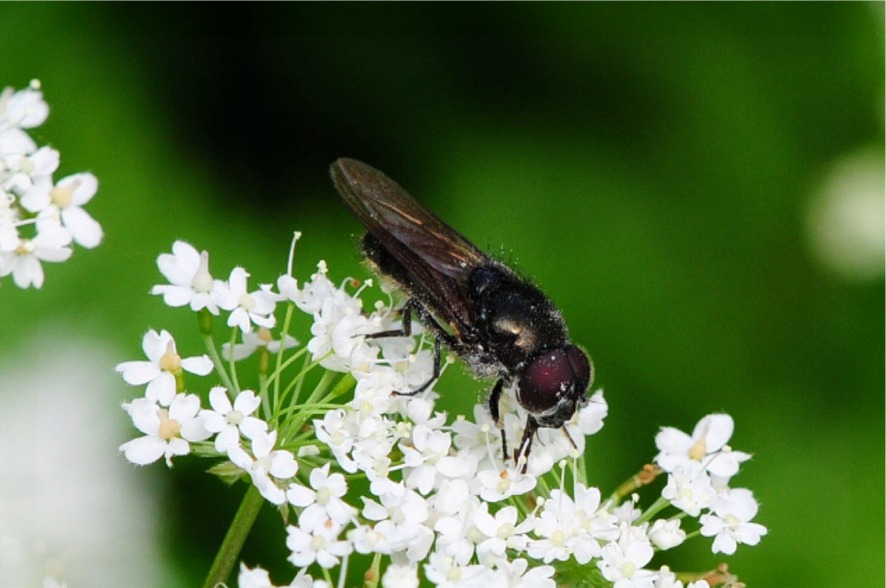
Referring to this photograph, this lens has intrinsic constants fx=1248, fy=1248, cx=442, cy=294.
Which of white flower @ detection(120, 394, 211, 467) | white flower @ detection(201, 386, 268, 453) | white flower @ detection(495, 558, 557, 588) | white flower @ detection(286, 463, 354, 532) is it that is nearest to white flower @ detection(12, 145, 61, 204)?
white flower @ detection(120, 394, 211, 467)

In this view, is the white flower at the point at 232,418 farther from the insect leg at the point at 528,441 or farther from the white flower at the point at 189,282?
the insect leg at the point at 528,441

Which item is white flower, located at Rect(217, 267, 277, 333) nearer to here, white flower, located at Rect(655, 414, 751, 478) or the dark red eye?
the dark red eye

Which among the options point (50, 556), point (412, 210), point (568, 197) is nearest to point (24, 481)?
point (50, 556)

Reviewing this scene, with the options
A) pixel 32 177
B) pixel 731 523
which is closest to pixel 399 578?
pixel 731 523

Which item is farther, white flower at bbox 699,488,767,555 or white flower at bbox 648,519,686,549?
white flower at bbox 699,488,767,555

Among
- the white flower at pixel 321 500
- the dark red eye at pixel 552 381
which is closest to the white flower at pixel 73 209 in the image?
the white flower at pixel 321 500

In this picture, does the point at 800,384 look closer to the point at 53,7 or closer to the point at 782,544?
the point at 782,544
